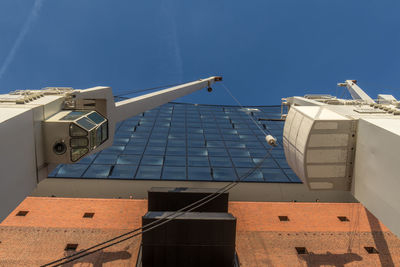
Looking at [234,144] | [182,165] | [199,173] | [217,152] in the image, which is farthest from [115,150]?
[234,144]

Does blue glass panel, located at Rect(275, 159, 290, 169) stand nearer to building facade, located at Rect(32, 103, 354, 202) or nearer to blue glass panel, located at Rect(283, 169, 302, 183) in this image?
building facade, located at Rect(32, 103, 354, 202)

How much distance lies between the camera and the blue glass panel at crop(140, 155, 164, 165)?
2811 centimetres

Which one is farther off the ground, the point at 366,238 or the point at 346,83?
the point at 346,83

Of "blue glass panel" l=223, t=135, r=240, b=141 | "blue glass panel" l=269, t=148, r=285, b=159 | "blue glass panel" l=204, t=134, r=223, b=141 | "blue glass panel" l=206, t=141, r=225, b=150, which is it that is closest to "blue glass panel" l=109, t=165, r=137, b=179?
"blue glass panel" l=206, t=141, r=225, b=150

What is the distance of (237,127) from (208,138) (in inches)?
331

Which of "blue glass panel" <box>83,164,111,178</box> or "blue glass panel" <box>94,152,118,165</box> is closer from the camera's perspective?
"blue glass panel" <box>83,164,111,178</box>

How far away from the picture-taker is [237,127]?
43812 mm

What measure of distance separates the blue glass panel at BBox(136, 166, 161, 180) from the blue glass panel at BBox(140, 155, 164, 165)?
1.06 metres

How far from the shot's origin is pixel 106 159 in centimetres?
2848

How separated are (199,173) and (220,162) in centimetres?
388

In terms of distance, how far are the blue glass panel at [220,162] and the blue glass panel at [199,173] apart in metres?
1.53

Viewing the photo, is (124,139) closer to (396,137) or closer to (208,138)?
(208,138)

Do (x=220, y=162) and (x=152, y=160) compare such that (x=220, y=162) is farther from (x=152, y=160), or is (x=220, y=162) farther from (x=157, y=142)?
(x=157, y=142)

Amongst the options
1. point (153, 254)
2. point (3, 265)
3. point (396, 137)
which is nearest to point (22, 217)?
point (3, 265)
